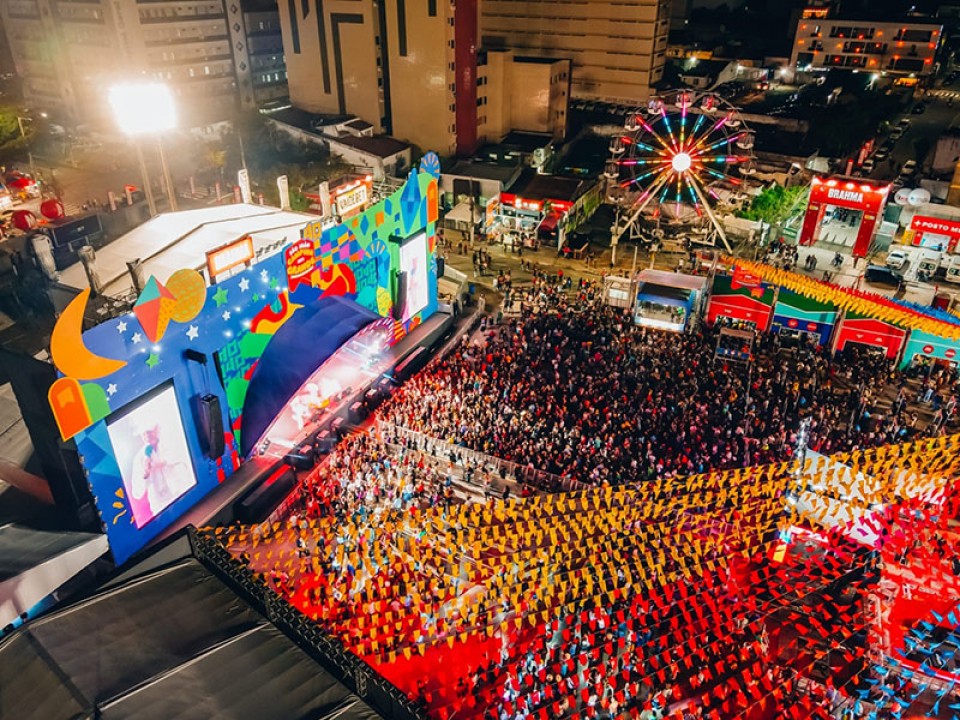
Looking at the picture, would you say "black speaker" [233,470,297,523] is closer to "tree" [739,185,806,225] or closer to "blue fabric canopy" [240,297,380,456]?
"blue fabric canopy" [240,297,380,456]

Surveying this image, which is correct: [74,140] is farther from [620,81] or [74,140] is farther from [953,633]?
[953,633]

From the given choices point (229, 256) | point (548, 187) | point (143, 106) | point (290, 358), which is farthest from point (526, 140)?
point (229, 256)

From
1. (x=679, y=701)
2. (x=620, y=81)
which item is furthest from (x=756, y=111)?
(x=679, y=701)

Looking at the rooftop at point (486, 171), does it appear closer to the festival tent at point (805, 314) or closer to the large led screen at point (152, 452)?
the festival tent at point (805, 314)

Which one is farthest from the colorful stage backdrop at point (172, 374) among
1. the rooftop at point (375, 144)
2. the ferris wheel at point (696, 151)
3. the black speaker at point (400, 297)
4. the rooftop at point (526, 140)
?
the rooftop at point (526, 140)

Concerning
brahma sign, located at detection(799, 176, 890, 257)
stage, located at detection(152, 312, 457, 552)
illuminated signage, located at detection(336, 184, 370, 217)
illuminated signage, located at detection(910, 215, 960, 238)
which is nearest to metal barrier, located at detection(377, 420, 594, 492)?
stage, located at detection(152, 312, 457, 552)

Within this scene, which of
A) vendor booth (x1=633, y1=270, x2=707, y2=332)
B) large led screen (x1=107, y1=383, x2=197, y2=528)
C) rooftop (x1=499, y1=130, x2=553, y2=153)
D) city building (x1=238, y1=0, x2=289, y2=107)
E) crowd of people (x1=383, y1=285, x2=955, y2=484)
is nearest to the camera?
large led screen (x1=107, y1=383, x2=197, y2=528)
